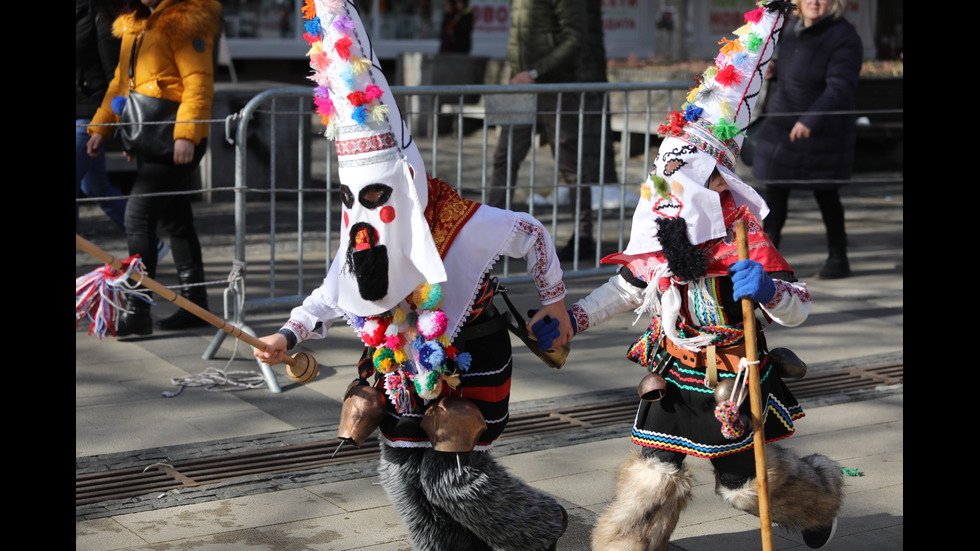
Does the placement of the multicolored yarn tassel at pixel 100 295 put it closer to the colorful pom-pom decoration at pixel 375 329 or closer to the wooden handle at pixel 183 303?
the wooden handle at pixel 183 303

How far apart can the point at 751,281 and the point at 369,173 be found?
115 cm

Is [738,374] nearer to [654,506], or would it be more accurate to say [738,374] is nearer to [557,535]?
[654,506]

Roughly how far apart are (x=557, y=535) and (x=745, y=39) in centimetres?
170

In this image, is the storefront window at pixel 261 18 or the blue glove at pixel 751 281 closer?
the blue glove at pixel 751 281

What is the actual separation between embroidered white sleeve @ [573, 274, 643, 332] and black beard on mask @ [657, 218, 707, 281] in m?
0.22

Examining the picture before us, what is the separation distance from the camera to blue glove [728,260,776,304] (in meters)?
3.28

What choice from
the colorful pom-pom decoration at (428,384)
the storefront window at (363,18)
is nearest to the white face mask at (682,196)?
the colorful pom-pom decoration at (428,384)

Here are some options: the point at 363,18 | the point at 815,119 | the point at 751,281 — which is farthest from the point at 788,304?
the point at 363,18

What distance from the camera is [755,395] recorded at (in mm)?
3340

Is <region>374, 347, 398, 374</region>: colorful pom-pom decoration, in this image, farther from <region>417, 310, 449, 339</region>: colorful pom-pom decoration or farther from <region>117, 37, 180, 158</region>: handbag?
<region>117, 37, 180, 158</region>: handbag

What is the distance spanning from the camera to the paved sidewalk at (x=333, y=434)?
13.3ft

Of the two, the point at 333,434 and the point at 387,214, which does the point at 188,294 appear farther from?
the point at 387,214

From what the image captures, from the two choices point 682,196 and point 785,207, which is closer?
point 682,196

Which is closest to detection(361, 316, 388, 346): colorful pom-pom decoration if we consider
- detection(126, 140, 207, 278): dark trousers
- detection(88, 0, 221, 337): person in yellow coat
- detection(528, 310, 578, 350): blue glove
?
detection(528, 310, 578, 350): blue glove
